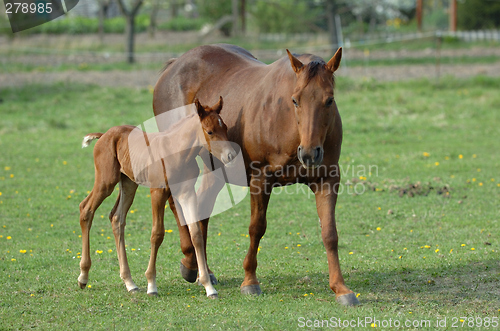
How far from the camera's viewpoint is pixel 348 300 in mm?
4926

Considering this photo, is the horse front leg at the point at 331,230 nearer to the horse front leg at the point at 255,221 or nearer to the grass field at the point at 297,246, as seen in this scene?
the grass field at the point at 297,246

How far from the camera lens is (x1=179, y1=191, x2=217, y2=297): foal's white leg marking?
16.8ft

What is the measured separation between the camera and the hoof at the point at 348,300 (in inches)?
194

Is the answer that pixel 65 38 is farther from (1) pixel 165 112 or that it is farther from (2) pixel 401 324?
(2) pixel 401 324

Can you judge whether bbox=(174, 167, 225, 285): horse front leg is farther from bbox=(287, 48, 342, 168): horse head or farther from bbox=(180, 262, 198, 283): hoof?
bbox=(287, 48, 342, 168): horse head

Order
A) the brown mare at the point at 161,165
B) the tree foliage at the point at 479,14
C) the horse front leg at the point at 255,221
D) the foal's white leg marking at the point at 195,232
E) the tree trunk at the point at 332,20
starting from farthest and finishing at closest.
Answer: the tree foliage at the point at 479,14 < the tree trunk at the point at 332,20 < the horse front leg at the point at 255,221 < the foal's white leg marking at the point at 195,232 < the brown mare at the point at 161,165

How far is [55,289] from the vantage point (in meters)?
5.58

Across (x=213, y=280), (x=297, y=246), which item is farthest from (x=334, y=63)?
(x=297, y=246)

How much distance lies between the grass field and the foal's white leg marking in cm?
15

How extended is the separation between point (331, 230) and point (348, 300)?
0.62 m

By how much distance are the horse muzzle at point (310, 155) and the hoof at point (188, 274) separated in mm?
1865

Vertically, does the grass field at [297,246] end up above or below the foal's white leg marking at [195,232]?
below

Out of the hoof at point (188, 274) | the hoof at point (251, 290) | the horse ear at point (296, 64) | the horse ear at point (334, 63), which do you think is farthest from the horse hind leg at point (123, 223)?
the horse ear at point (334, 63)

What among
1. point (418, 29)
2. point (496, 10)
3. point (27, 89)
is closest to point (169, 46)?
point (27, 89)
